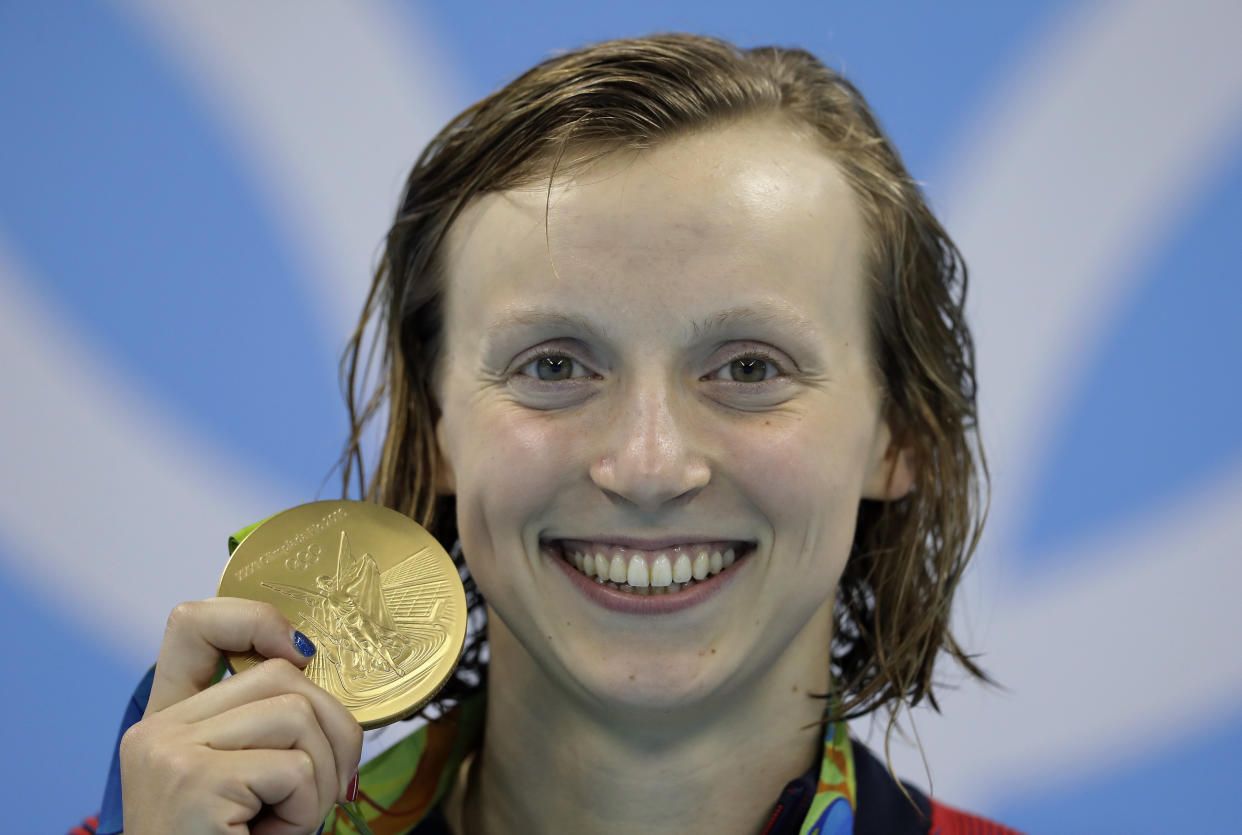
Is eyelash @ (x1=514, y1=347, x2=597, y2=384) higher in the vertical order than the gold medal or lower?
higher

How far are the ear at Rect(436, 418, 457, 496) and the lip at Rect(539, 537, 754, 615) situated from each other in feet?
1.09

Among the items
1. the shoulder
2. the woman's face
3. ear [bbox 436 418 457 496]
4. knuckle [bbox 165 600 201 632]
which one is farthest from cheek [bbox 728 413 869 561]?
knuckle [bbox 165 600 201 632]

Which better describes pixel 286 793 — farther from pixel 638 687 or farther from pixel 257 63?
pixel 257 63

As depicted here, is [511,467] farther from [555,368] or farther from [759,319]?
[759,319]

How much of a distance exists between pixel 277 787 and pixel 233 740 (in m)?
0.07

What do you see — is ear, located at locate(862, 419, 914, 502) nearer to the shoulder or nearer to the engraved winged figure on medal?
the shoulder

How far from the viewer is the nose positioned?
58.9 inches

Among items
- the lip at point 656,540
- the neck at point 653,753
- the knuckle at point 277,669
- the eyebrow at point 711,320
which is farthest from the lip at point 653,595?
the knuckle at point 277,669

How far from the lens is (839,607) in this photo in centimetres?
205

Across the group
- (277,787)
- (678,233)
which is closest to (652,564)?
(678,233)

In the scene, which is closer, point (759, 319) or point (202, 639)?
point (202, 639)

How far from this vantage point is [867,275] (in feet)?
5.66

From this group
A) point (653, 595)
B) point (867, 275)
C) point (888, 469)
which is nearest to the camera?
point (653, 595)

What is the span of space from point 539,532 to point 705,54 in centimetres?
66
